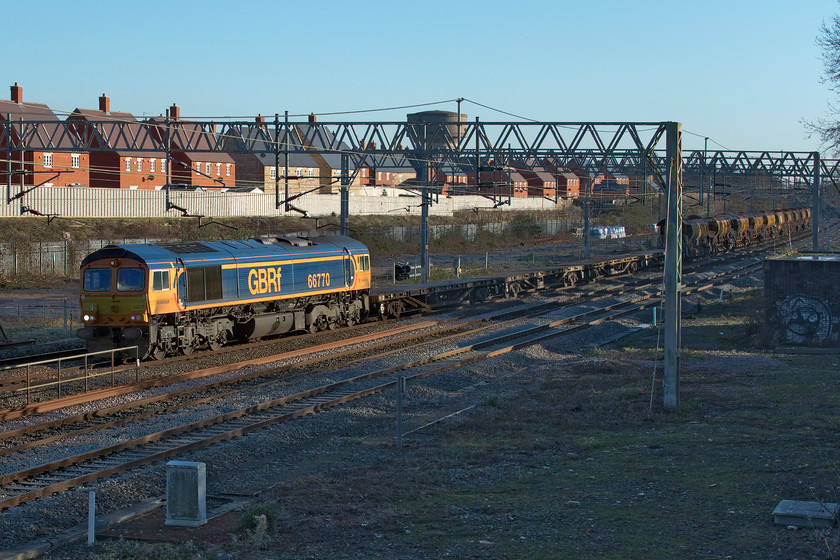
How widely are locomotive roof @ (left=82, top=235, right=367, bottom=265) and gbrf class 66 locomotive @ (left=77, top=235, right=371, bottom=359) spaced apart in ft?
0.10

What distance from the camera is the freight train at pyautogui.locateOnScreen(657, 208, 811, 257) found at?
5822cm

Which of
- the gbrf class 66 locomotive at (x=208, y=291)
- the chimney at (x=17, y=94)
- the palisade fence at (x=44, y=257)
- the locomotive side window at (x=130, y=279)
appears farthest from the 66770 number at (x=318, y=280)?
the chimney at (x=17, y=94)

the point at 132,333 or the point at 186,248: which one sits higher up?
the point at 186,248

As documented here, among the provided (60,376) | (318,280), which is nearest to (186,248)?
(318,280)

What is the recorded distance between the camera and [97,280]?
70.8 feet

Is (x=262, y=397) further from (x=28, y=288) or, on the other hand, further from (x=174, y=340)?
(x=28, y=288)

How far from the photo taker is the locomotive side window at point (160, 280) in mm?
21062

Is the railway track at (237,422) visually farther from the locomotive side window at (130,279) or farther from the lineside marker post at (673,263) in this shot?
the locomotive side window at (130,279)

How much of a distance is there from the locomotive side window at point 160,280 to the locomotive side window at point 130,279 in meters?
0.24

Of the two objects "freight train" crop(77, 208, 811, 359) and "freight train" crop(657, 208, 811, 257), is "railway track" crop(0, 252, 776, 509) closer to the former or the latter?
"freight train" crop(77, 208, 811, 359)

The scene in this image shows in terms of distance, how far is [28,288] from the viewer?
135 ft

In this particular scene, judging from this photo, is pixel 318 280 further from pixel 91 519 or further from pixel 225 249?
pixel 91 519

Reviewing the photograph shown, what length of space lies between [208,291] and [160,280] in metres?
1.75

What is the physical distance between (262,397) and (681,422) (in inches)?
313
